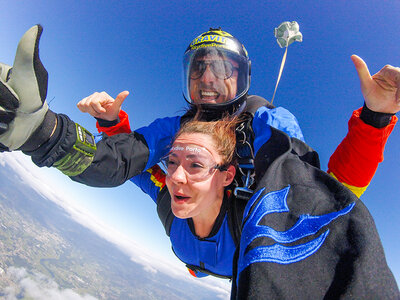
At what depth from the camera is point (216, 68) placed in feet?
6.51

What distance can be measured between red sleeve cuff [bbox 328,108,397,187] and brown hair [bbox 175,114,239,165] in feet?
2.24

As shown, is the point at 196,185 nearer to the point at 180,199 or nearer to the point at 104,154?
the point at 180,199

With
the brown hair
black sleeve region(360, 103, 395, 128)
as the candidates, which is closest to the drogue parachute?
the brown hair

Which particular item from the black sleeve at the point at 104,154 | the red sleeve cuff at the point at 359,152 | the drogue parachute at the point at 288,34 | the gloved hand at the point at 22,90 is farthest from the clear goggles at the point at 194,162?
the drogue parachute at the point at 288,34

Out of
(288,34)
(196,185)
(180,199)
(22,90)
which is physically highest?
(288,34)

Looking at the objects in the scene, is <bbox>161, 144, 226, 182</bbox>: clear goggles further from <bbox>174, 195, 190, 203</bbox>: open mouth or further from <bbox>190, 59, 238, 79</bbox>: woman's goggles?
<bbox>190, 59, 238, 79</bbox>: woman's goggles

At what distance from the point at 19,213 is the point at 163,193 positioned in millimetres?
112861

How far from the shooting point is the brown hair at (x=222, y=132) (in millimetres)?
1603

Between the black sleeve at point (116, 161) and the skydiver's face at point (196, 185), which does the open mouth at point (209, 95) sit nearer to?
the skydiver's face at point (196, 185)

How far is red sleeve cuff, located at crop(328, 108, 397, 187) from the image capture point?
3.86 feet

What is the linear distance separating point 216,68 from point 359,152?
132 centimetres

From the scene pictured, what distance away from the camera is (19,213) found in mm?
85688

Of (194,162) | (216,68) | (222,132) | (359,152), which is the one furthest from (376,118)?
(216,68)

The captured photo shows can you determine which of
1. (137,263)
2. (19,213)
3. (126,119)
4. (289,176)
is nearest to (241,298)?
(289,176)
